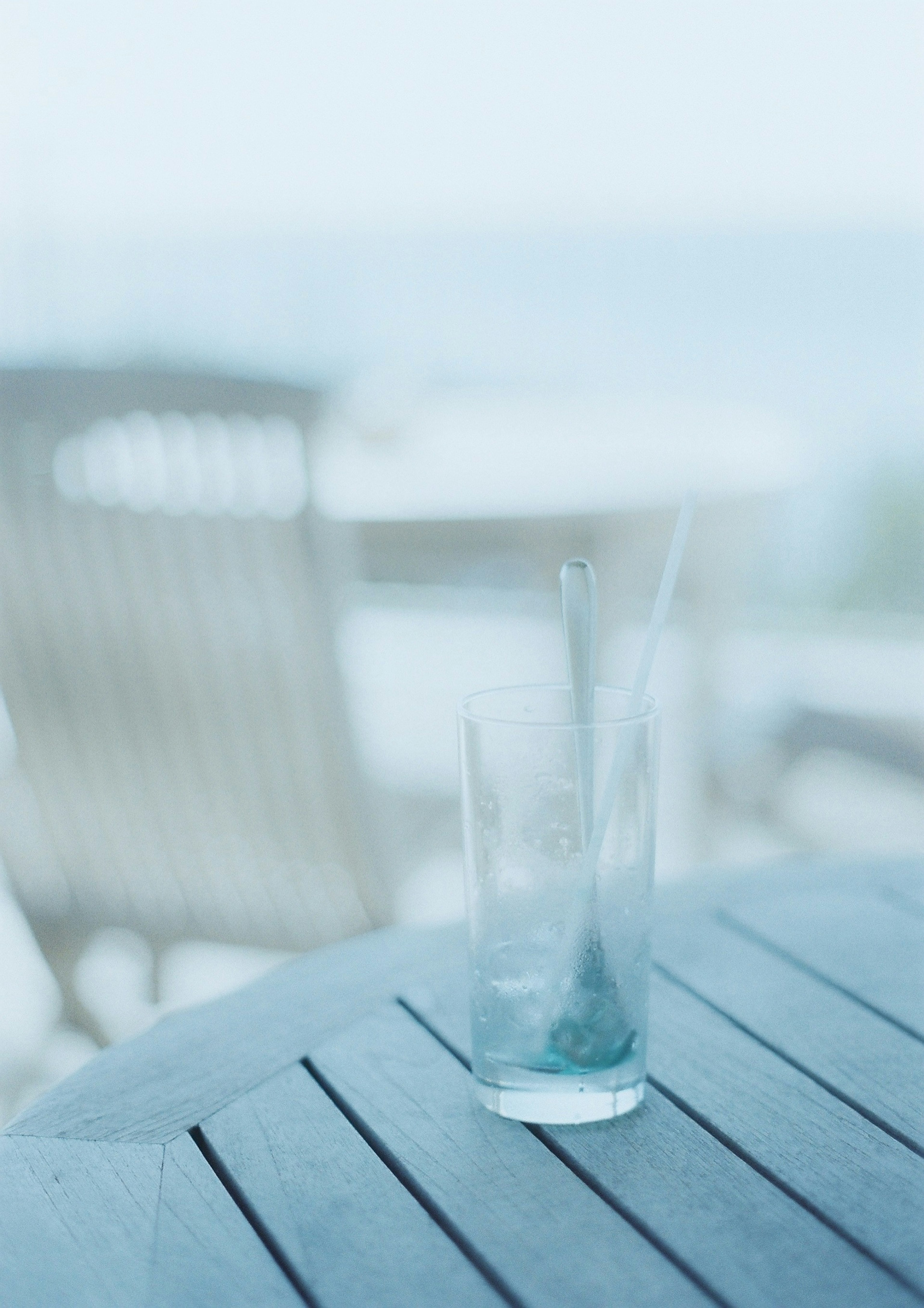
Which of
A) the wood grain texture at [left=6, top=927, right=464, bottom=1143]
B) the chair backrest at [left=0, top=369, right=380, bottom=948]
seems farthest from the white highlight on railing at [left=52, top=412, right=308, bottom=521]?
the wood grain texture at [left=6, top=927, right=464, bottom=1143]

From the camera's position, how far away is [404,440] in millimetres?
1637

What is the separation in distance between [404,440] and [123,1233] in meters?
1.34

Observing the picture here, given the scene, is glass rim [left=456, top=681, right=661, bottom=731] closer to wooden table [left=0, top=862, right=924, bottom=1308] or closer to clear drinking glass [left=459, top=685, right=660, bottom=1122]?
clear drinking glass [left=459, top=685, right=660, bottom=1122]

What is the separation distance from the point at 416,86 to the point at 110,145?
1.91 m

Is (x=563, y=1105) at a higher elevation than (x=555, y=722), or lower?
lower

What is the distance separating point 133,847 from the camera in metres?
1.27

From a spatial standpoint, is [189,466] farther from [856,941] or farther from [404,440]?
[856,941]

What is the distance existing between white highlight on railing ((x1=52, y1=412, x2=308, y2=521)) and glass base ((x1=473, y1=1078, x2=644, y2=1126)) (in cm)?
84

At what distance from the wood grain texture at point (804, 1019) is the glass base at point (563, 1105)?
83 millimetres

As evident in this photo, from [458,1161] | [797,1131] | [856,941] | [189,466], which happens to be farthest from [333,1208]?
[189,466]

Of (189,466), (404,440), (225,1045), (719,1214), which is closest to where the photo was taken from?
(719,1214)

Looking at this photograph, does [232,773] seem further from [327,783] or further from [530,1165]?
[530,1165]

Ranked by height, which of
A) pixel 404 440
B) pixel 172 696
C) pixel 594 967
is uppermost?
pixel 404 440

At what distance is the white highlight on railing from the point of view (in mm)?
1179
